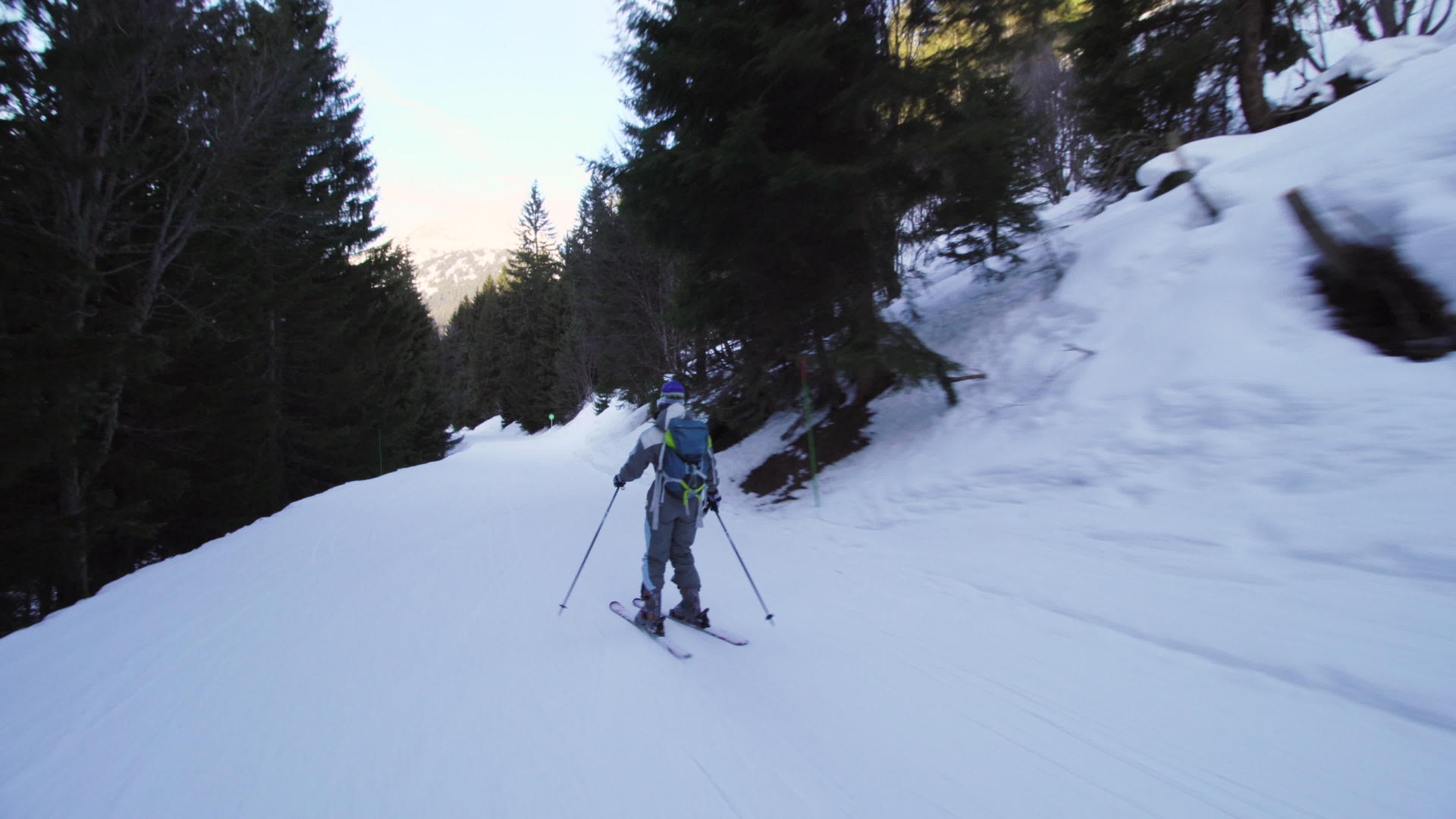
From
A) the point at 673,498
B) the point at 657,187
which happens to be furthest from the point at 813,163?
the point at 673,498

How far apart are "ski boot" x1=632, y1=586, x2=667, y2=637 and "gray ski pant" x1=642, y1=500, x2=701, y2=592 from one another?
7cm

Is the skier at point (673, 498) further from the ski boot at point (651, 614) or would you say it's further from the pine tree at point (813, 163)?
the pine tree at point (813, 163)

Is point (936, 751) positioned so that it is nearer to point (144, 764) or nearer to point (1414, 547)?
point (1414, 547)

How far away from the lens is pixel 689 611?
4.75 meters

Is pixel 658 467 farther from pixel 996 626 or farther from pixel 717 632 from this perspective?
pixel 996 626

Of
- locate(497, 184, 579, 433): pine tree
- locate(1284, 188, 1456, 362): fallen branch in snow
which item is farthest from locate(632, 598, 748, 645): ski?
locate(497, 184, 579, 433): pine tree

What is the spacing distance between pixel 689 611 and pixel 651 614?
12.4 inches

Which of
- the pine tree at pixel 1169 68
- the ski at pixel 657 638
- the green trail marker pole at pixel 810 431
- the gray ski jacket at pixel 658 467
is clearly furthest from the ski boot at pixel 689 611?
the pine tree at pixel 1169 68

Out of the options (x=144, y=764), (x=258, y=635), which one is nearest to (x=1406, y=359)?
(x=144, y=764)

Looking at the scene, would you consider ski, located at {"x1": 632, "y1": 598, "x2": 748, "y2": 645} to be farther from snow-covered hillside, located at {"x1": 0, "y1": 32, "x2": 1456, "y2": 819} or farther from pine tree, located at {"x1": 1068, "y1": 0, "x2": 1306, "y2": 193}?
pine tree, located at {"x1": 1068, "y1": 0, "x2": 1306, "y2": 193}

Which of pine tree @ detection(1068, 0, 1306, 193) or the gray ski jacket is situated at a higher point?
pine tree @ detection(1068, 0, 1306, 193)

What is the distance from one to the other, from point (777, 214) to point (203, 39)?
37.0 ft

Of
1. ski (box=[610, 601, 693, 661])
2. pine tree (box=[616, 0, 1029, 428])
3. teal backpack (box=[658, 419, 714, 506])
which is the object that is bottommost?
ski (box=[610, 601, 693, 661])

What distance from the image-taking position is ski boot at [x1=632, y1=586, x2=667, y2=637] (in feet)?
14.9
